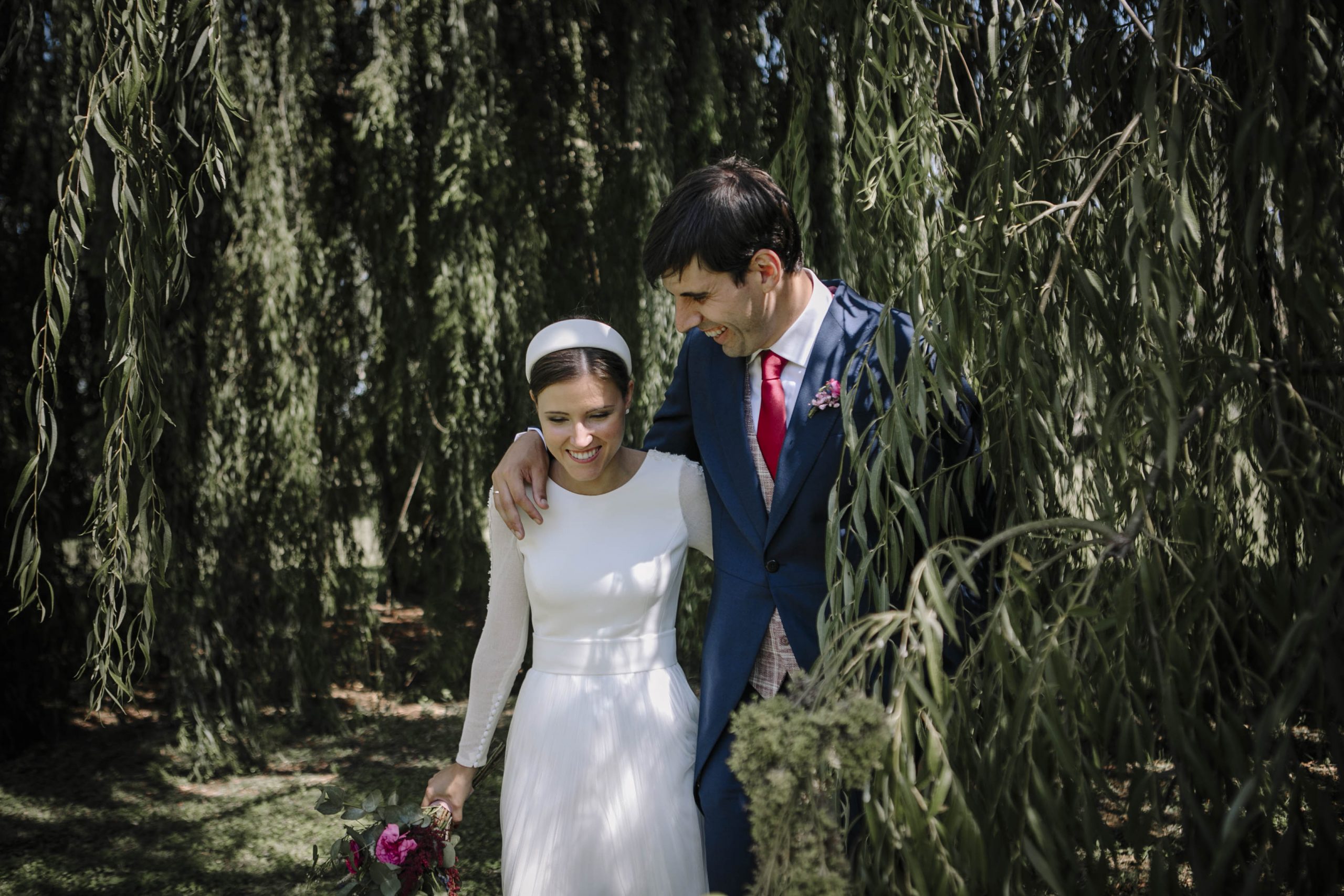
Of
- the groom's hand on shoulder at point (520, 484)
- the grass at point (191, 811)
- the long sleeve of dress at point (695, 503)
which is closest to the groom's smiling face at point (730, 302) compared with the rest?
the long sleeve of dress at point (695, 503)

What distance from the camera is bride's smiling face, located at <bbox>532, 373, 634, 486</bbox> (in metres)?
1.87

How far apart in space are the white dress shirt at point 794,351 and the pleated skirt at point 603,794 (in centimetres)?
54

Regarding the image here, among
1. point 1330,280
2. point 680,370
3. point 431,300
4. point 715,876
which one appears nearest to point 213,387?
point 431,300

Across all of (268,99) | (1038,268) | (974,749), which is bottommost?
(974,749)

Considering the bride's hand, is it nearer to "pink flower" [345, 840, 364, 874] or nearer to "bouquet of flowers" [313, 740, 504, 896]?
"bouquet of flowers" [313, 740, 504, 896]

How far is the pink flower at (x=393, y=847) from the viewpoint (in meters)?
1.81

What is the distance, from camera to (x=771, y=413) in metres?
1.85

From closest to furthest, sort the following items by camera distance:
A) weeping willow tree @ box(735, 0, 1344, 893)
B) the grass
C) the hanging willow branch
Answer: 1. weeping willow tree @ box(735, 0, 1344, 893)
2. the hanging willow branch
3. the grass

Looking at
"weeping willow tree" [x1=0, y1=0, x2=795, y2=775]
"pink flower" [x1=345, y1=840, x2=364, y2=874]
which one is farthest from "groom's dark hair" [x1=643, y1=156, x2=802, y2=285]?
"weeping willow tree" [x1=0, y1=0, x2=795, y2=775]

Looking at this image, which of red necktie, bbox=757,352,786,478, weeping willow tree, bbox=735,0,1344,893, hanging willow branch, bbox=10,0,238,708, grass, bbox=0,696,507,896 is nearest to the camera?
weeping willow tree, bbox=735,0,1344,893

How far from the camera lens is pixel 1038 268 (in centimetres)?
145

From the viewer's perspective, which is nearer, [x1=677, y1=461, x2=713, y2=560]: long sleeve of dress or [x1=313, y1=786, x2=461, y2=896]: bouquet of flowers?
[x1=313, y1=786, x2=461, y2=896]: bouquet of flowers

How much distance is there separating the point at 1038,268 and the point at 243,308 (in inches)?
133

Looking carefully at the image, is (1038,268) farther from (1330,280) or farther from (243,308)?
(243,308)
